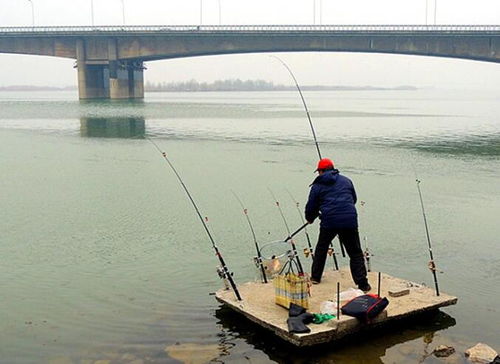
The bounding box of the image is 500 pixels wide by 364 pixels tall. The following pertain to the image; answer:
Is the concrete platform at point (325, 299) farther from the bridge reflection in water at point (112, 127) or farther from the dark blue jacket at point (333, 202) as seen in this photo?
the bridge reflection in water at point (112, 127)

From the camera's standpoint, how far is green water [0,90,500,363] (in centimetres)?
621

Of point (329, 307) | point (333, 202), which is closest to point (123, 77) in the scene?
point (333, 202)

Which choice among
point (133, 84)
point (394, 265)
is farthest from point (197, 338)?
point (133, 84)

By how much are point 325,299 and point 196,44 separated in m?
61.5

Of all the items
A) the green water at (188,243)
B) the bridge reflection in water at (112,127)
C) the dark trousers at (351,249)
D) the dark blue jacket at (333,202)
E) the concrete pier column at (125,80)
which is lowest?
the green water at (188,243)

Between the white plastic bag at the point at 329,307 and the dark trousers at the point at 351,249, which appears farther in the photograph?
the dark trousers at the point at 351,249

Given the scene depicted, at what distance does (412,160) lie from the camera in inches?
888

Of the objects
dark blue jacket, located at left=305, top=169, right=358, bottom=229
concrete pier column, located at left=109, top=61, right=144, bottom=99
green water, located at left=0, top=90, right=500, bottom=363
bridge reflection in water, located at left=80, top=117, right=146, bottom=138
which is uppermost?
concrete pier column, located at left=109, top=61, right=144, bottom=99

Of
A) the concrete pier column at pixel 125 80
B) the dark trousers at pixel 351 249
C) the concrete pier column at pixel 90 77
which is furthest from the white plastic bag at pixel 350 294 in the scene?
the concrete pier column at pixel 90 77

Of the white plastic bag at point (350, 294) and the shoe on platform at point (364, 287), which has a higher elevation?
the white plastic bag at point (350, 294)

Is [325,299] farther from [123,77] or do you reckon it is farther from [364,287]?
[123,77]

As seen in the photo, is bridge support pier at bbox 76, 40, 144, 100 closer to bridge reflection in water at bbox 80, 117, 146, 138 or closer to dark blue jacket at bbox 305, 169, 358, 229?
bridge reflection in water at bbox 80, 117, 146, 138

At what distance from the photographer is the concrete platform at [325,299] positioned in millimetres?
5785

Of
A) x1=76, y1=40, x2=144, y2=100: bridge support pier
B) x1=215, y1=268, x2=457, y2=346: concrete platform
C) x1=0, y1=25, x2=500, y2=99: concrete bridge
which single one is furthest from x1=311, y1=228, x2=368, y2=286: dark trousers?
x1=76, y1=40, x2=144, y2=100: bridge support pier
